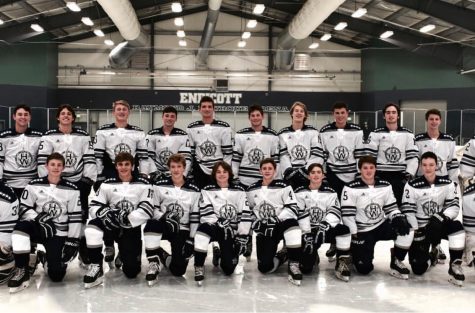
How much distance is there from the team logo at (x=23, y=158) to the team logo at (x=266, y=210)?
6.81 ft

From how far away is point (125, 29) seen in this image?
14812mm

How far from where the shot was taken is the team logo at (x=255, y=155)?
525cm

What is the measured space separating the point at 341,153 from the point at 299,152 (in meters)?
0.40

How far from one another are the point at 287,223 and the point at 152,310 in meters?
1.41

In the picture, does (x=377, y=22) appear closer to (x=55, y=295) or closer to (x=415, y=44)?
(x=415, y=44)

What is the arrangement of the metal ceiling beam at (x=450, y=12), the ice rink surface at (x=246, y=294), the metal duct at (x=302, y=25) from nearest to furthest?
the ice rink surface at (x=246, y=294), the metal duct at (x=302, y=25), the metal ceiling beam at (x=450, y=12)

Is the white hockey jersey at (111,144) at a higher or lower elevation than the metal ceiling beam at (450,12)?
lower

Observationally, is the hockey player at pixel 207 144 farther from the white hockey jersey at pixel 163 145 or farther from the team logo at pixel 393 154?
the team logo at pixel 393 154

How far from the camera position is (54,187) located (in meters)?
4.41

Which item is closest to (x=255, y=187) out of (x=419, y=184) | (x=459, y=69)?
(x=419, y=184)

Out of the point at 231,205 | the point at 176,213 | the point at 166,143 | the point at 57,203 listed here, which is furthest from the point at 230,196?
the point at 57,203

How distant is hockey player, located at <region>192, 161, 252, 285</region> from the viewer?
178 inches

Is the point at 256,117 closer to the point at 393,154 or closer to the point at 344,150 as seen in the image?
the point at 344,150

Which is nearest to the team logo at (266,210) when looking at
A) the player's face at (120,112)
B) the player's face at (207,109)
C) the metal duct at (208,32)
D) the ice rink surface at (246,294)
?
the ice rink surface at (246,294)
